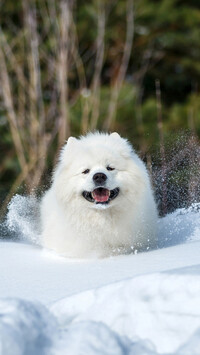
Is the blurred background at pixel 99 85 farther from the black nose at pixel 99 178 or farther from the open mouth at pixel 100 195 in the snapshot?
the black nose at pixel 99 178

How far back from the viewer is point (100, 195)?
409 centimetres

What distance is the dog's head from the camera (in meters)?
4.08

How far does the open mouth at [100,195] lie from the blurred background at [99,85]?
1971 millimetres

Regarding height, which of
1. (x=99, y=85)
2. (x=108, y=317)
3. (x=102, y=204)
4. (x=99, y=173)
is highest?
(x=99, y=85)

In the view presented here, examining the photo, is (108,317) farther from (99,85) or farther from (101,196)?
(99,85)

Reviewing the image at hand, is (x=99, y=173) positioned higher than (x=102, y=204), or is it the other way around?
(x=99, y=173)

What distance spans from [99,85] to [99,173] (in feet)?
25.0

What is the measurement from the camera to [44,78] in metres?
13.4

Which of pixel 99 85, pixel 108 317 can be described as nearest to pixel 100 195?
pixel 108 317

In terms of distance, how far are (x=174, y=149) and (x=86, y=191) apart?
2631mm

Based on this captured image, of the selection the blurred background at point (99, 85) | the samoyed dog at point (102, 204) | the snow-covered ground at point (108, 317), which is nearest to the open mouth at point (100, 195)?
the samoyed dog at point (102, 204)

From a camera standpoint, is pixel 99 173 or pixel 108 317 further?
pixel 99 173

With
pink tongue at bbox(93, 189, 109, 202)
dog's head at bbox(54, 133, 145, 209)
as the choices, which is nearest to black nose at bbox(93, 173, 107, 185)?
dog's head at bbox(54, 133, 145, 209)

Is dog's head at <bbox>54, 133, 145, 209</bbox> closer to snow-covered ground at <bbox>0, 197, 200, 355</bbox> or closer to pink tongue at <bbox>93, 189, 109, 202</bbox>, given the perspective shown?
pink tongue at <bbox>93, 189, 109, 202</bbox>
